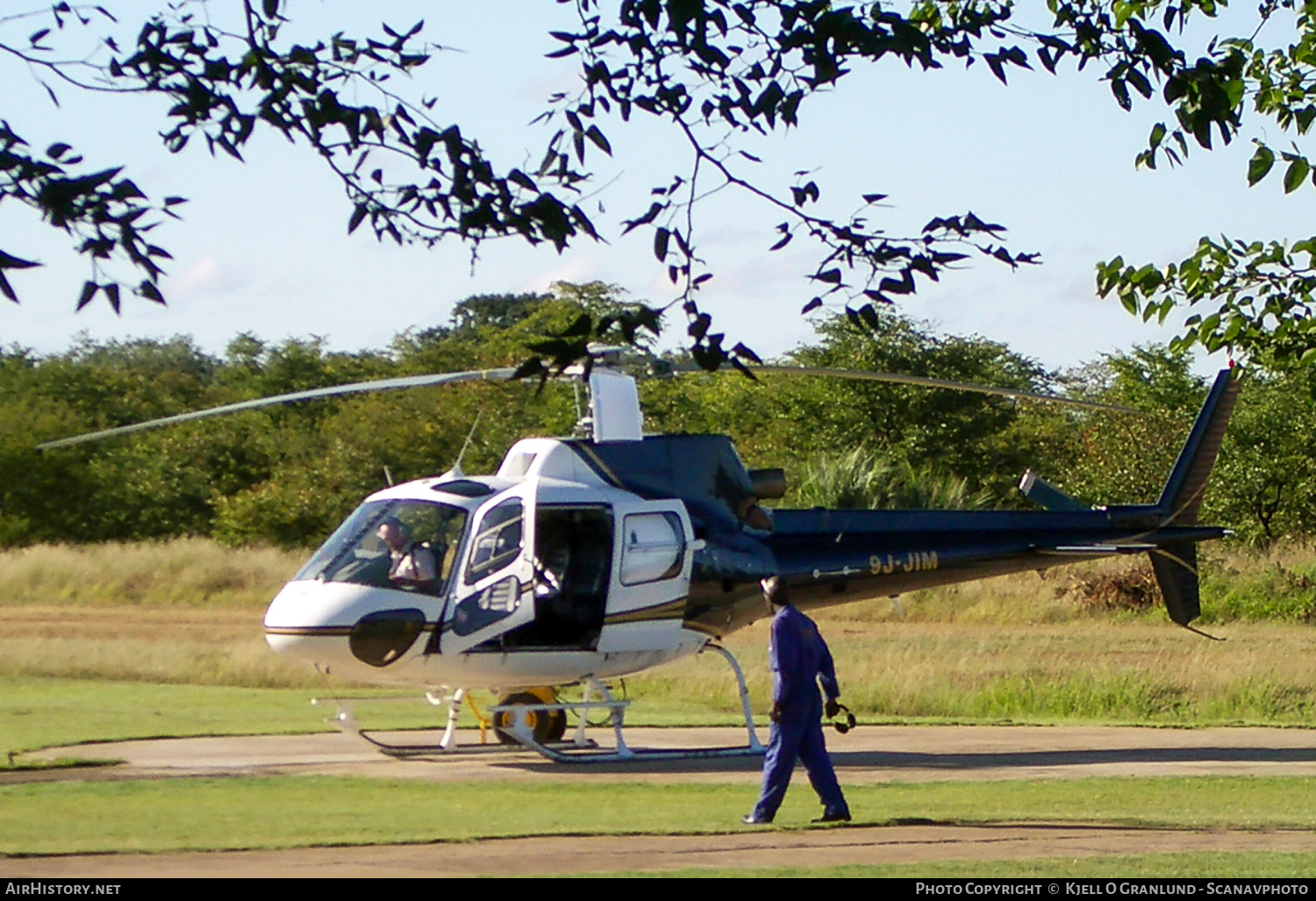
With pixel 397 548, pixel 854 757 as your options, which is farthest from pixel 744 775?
pixel 397 548

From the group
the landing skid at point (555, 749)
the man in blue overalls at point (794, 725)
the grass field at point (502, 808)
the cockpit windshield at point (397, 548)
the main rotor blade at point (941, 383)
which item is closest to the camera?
the grass field at point (502, 808)

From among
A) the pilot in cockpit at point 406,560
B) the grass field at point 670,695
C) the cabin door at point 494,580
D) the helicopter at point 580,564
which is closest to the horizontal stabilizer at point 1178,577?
the helicopter at point 580,564

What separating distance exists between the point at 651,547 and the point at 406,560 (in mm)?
2127

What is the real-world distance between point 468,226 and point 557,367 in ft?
1.62

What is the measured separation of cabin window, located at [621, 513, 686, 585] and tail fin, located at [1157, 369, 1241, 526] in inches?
232

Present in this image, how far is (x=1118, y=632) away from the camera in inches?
1278

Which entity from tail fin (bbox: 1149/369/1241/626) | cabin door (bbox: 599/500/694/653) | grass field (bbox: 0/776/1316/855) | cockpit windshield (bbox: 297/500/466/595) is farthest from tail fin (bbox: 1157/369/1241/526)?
cockpit windshield (bbox: 297/500/466/595)

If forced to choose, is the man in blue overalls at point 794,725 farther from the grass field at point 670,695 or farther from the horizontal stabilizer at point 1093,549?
the horizontal stabilizer at point 1093,549

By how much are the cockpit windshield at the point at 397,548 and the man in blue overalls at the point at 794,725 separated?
4.08m

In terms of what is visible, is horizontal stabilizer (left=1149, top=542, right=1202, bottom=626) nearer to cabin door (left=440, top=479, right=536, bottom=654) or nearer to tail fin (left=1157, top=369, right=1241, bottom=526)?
tail fin (left=1157, top=369, right=1241, bottom=526)

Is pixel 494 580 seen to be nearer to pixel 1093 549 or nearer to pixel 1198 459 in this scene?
pixel 1093 549

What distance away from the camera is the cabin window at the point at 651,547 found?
15.6m

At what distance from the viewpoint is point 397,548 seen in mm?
15133
